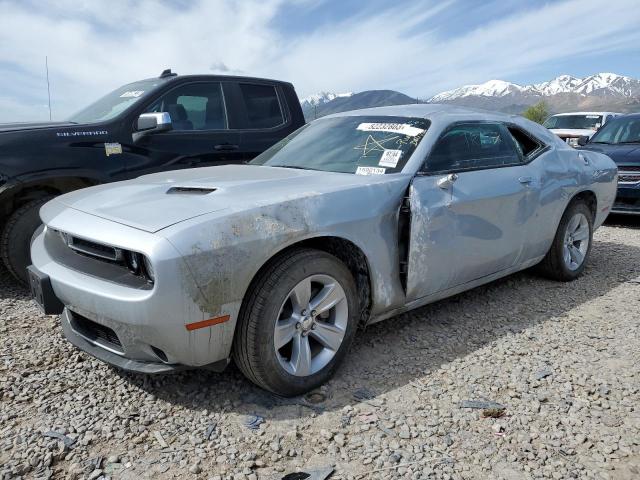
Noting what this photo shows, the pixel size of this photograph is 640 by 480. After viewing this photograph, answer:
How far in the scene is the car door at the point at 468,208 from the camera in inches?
119

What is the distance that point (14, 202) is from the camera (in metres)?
3.91

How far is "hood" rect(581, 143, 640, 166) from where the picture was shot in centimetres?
723

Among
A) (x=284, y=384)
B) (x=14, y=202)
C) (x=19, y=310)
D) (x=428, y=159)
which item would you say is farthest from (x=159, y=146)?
(x=284, y=384)

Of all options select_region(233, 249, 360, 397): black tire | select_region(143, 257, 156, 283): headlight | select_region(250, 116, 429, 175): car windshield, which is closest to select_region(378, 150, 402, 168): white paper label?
select_region(250, 116, 429, 175): car windshield

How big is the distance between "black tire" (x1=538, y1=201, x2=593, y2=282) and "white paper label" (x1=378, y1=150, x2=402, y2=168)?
77.9 inches

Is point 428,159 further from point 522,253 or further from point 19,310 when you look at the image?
point 19,310

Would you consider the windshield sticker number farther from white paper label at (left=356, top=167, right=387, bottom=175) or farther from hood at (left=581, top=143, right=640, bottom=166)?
hood at (left=581, top=143, right=640, bottom=166)

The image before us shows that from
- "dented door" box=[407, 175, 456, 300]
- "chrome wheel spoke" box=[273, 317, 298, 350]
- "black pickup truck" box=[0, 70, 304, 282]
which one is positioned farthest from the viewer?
"black pickup truck" box=[0, 70, 304, 282]

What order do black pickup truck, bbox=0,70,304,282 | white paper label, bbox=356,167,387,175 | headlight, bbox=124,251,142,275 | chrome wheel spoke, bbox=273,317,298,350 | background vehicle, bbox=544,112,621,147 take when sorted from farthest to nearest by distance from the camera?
background vehicle, bbox=544,112,621,147, black pickup truck, bbox=0,70,304,282, white paper label, bbox=356,167,387,175, chrome wheel spoke, bbox=273,317,298,350, headlight, bbox=124,251,142,275

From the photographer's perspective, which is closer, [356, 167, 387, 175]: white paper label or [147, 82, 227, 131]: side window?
[356, 167, 387, 175]: white paper label

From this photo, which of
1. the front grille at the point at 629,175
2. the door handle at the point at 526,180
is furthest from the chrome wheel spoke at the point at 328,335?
the front grille at the point at 629,175

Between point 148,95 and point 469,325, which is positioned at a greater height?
point 148,95

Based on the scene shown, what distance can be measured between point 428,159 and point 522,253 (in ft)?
4.27

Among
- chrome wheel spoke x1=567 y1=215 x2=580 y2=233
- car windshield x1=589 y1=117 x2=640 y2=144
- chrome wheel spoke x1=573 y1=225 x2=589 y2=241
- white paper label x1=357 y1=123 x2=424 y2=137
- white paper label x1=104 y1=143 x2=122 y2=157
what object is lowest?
chrome wheel spoke x1=573 y1=225 x2=589 y2=241
